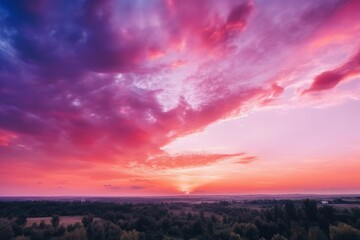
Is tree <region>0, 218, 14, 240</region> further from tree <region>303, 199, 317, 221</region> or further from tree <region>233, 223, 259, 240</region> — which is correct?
tree <region>303, 199, 317, 221</region>

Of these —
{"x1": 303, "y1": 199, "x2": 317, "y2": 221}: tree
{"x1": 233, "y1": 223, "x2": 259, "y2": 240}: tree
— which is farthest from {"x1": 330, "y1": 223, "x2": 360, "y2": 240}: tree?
{"x1": 303, "y1": 199, "x2": 317, "y2": 221}: tree

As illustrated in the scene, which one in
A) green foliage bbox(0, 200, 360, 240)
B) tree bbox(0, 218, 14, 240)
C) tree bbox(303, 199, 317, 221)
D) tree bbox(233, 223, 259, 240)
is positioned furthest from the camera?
tree bbox(303, 199, 317, 221)

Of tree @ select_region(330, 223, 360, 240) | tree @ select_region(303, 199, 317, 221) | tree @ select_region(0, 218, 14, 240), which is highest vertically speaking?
tree @ select_region(303, 199, 317, 221)

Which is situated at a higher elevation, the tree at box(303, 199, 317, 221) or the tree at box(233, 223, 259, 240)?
the tree at box(303, 199, 317, 221)

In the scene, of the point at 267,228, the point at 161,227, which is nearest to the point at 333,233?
the point at 267,228

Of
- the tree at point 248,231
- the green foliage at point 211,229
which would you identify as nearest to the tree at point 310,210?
the green foliage at point 211,229

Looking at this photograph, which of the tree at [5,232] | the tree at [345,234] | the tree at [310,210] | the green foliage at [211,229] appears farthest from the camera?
the tree at [310,210]

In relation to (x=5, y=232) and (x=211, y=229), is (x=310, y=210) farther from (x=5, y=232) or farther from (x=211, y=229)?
(x=5, y=232)

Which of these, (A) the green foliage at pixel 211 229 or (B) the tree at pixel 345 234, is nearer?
(B) the tree at pixel 345 234

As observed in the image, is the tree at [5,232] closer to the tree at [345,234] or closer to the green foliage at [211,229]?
the green foliage at [211,229]

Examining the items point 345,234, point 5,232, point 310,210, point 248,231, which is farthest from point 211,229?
point 5,232

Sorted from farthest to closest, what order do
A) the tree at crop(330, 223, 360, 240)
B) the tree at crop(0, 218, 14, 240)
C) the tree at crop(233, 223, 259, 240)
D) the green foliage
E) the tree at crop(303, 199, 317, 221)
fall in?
the tree at crop(303, 199, 317, 221)
the tree at crop(233, 223, 259, 240)
the tree at crop(0, 218, 14, 240)
the green foliage
the tree at crop(330, 223, 360, 240)

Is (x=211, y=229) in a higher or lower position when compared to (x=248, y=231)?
higher

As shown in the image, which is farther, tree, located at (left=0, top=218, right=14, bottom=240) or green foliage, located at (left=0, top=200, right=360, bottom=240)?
tree, located at (left=0, top=218, right=14, bottom=240)
